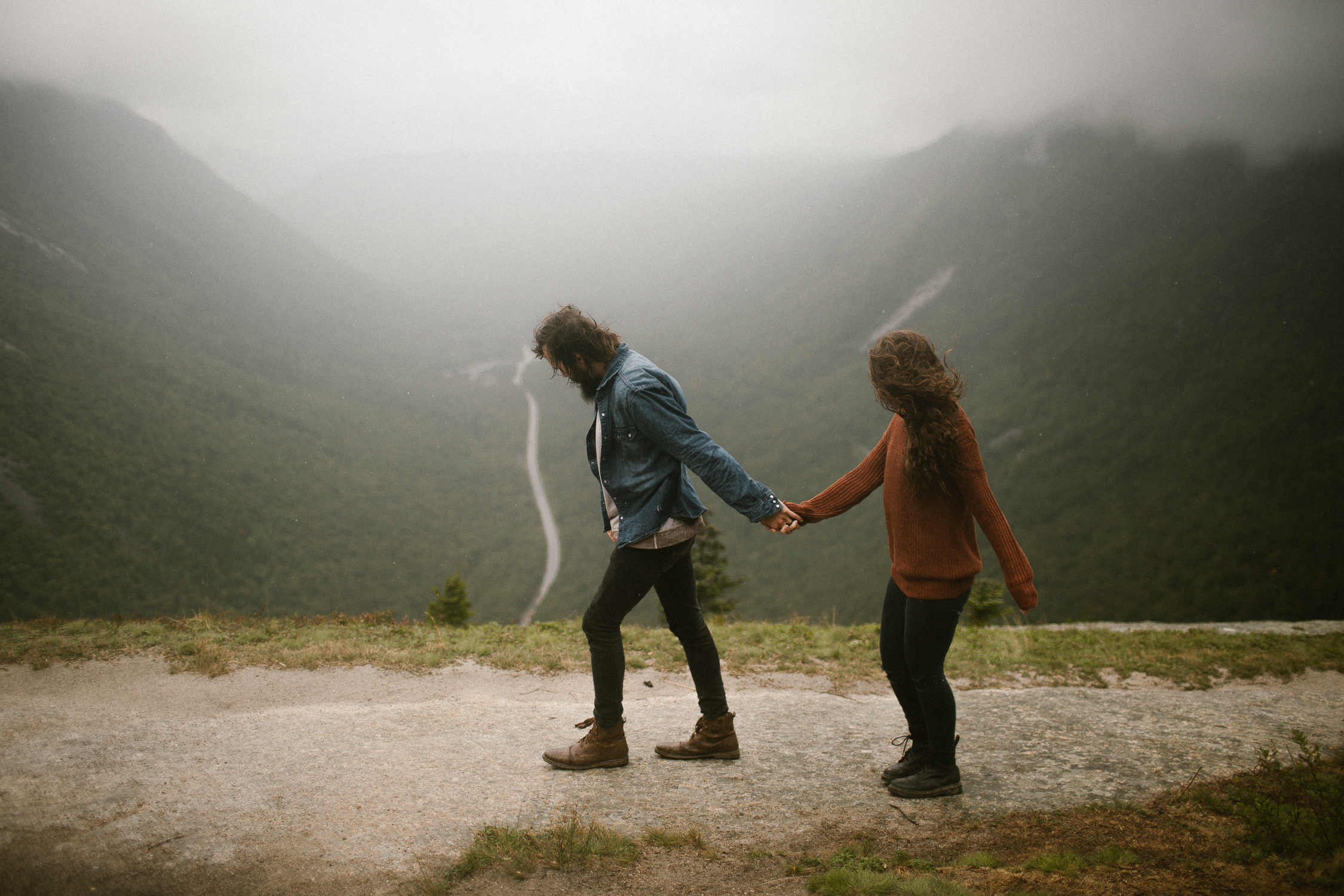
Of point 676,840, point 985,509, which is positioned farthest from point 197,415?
point 985,509

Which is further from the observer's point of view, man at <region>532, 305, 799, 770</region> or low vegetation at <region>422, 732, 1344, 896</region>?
man at <region>532, 305, 799, 770</region>

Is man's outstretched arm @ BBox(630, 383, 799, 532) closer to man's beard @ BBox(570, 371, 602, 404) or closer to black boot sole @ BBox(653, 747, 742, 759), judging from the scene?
man's beard @ BBox(570, 371, 602, 404)

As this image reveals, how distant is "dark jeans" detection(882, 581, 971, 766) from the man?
88 centimetres

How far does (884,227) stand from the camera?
131750mm

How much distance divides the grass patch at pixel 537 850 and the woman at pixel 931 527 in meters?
1.89

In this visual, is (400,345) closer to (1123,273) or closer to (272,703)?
(1123,273)

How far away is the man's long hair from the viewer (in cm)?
441

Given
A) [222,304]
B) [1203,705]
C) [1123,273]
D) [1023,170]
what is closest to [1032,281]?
[1123,273]

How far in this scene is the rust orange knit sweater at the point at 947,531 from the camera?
4.02 metres

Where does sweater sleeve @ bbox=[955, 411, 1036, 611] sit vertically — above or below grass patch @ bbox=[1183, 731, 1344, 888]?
above

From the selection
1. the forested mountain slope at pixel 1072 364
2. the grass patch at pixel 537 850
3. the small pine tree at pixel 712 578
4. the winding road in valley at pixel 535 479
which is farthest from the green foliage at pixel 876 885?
the forested mountain slope at pixel 1072 364

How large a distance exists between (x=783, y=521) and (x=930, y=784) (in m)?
1.89

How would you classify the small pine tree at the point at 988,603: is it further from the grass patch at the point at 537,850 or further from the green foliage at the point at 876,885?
the grass patch at the point at 537,850

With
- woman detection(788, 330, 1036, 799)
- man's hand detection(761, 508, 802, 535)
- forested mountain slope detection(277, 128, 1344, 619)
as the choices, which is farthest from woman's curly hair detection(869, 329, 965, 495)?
forested mountain slope detection(277, 128, 1344, 619)
